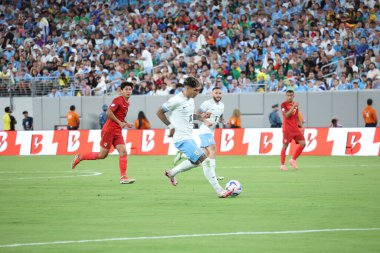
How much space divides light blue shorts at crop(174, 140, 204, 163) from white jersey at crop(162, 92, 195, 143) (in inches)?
3.7

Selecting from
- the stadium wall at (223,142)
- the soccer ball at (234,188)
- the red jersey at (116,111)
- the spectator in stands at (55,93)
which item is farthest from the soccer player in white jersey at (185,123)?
the spectator in stands at (55,93)

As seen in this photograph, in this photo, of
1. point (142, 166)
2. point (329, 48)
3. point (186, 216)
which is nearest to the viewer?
point (186, 216)

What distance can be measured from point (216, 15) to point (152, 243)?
101ft

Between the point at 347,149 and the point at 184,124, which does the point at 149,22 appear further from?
the point at 184,124

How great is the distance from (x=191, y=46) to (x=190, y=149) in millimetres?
23338

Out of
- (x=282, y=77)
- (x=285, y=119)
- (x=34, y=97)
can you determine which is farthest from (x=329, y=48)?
(x=34, y=97)

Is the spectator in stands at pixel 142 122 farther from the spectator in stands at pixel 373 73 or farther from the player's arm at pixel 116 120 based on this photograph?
the player's arm at pixel 116 120

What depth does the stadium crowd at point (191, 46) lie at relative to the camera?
1410 inches

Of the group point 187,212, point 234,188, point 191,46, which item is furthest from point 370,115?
point 187,212

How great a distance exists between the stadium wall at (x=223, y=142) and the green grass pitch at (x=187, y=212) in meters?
7.18

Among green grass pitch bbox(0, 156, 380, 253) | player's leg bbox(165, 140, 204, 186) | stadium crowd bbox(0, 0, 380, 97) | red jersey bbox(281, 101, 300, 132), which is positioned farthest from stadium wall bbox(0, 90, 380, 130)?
player's leg bbox(165, 140, 204, 186)

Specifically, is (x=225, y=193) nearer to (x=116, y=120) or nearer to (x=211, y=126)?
(x=116, y=120)

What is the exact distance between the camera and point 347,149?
3169 cm

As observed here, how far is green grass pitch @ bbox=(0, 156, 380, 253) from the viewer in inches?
400
